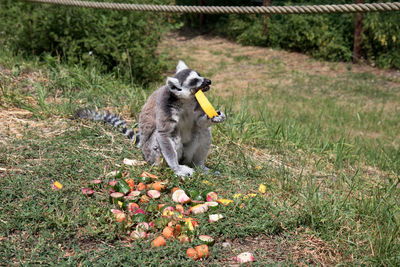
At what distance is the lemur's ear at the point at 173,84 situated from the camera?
127 inches

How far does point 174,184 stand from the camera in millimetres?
3346

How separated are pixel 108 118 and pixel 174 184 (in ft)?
4.77

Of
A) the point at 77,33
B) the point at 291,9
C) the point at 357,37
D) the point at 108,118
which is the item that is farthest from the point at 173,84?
the point at 357,37

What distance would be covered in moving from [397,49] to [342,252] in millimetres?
8685

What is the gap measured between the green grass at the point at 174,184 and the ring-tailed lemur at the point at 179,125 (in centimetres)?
18

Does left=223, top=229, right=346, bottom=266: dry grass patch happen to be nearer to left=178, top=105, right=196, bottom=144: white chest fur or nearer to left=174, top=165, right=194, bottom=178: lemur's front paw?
left=174, top=165, right=194, bottom=178: lemur's front paw

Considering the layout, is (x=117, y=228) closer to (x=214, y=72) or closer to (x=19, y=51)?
(x=19, y=51)

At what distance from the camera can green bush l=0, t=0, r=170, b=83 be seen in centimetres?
679

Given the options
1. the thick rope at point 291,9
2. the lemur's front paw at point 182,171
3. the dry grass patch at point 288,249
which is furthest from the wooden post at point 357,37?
the dry grass patch at point 288,249

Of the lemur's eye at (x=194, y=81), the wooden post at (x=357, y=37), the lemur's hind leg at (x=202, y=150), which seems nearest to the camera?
the lemur's eye at (x=194, y=81)

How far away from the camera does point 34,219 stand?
2828 millimetres

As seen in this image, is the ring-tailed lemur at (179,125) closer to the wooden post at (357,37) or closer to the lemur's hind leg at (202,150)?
the lemur's hind leg at (202,150)

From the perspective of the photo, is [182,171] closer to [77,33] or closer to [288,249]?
[288,249]

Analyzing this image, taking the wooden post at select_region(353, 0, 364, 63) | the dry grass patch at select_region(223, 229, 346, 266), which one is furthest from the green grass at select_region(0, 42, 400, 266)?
the wooden post at select_region(353, 0, 364, 63)
